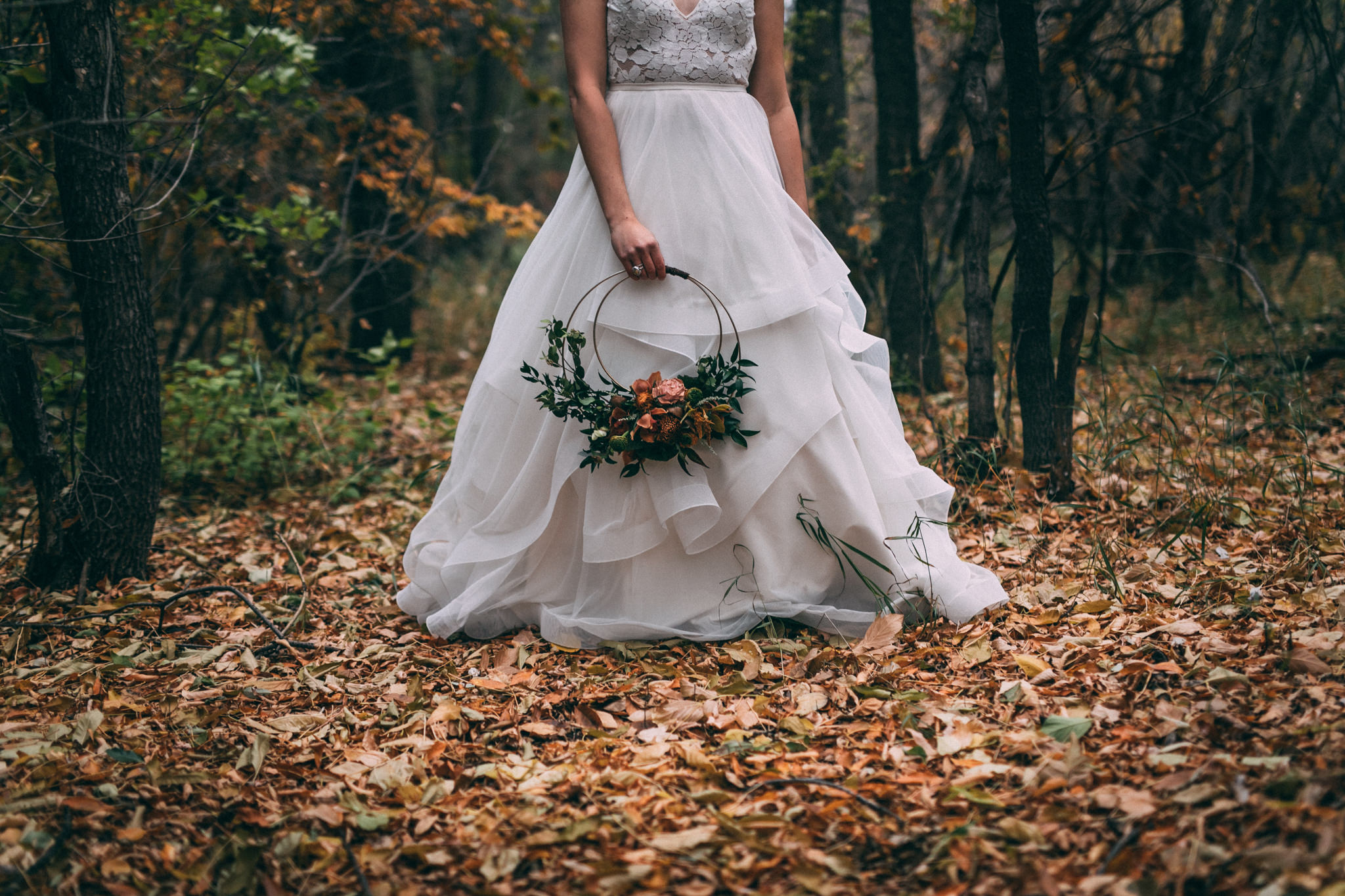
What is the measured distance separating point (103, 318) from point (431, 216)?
3035mm

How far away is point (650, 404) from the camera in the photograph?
2254 mm

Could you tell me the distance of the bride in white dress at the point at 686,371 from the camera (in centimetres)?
239

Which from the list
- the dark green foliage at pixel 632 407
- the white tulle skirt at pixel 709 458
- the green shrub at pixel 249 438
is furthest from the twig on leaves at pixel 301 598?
the dark green foliage at pixel 632 407

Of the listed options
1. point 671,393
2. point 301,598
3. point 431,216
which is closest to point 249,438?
point 301,598

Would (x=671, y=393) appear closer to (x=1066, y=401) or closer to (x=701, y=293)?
(x=701, y=293)

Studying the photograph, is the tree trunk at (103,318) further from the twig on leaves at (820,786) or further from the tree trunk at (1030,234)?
the tree trunk at (1030,234)

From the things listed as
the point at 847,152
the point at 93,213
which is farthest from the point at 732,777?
the point at 847,152

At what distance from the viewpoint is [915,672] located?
7.25 ft

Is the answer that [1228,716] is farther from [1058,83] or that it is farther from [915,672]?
[1058,83]

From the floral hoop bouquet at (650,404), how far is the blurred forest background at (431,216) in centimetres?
123

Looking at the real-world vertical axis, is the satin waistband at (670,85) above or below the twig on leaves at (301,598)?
above

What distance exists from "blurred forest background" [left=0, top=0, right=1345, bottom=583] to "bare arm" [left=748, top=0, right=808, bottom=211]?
3.21 ft

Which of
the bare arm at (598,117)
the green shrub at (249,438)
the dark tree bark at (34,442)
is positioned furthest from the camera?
the green shrub at (249,438)

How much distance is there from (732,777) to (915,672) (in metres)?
0.65
